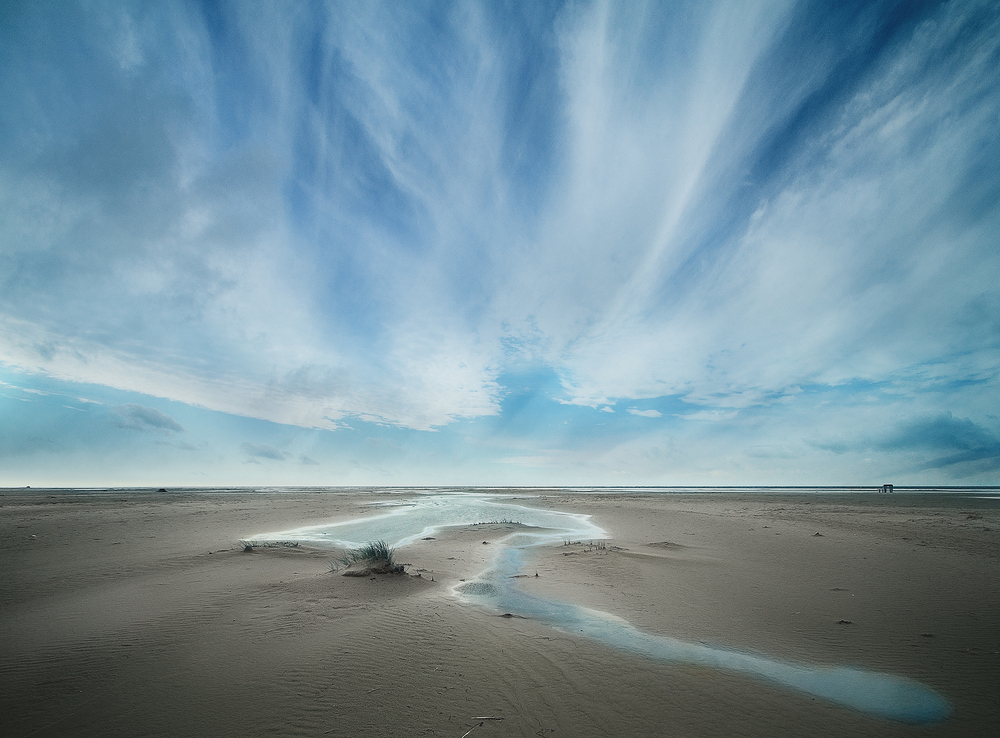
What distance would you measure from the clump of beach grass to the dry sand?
0.98ft

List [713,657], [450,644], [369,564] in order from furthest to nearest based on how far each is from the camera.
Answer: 1. [369,564]
2. [450,644]
3. [713,657]

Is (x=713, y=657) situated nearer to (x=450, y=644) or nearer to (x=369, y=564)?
(x=450, y=644)

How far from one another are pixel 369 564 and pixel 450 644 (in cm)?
454

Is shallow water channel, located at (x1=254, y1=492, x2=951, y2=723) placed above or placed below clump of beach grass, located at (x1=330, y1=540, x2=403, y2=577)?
below

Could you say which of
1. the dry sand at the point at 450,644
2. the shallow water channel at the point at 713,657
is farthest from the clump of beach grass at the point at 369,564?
the shallow water channel at the point at 713,657

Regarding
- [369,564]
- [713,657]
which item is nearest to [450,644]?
[713,657]

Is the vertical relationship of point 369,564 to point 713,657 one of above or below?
above

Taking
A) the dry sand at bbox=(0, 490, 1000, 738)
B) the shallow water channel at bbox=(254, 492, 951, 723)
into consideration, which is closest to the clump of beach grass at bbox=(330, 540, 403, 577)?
the dry sand at bbox=(0, 490, 1000, 738)

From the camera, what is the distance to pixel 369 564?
962 cm

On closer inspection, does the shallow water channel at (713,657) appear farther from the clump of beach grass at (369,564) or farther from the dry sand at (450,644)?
the clump of beach grass at (369,564)

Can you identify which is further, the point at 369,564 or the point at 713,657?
the point at 369,564

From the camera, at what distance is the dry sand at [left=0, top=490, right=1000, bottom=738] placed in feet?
13.4

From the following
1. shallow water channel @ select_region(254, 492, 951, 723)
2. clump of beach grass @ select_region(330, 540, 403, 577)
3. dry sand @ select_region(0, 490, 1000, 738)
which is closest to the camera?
dry sand @ select_region(0, 490, 1000, 738)

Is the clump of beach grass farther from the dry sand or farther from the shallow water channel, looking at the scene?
the shallow water channel
